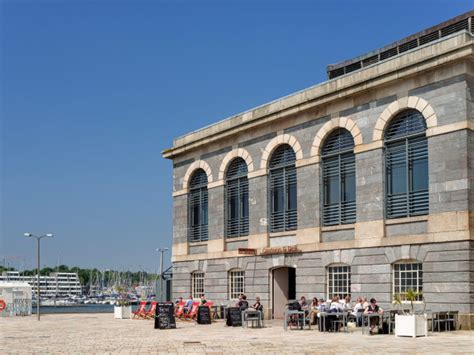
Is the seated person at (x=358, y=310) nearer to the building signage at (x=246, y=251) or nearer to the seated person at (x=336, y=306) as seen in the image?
the seated person at (x=336, y=306)

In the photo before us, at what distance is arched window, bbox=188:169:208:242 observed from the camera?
40.3 meters

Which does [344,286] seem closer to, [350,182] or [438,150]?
[350,182]

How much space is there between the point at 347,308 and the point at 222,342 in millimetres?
6381

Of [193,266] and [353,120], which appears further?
[193,266]

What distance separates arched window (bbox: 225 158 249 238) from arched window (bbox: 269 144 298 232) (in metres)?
2.11

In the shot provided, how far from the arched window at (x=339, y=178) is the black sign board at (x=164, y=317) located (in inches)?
296

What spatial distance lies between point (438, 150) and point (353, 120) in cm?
464

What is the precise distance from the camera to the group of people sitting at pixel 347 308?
26141mm

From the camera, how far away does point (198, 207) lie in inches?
1610

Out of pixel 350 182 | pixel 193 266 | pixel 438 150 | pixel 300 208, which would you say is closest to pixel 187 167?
pixel 193 266

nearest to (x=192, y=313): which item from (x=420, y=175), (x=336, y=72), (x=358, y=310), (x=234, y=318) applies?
(x=234, y=318)

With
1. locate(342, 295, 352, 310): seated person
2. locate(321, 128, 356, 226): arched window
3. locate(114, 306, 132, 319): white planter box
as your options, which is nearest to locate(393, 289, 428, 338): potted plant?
locate(342, 295, 352, 310): seated person

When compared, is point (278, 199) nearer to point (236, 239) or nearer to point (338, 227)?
point (236, 239)

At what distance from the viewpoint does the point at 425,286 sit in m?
26.9
